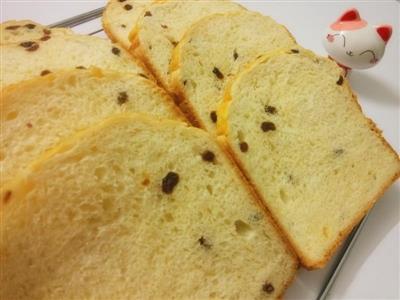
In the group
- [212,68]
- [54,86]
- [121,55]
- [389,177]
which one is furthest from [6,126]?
[389,177]

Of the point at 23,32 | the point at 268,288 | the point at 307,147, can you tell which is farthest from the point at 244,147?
the point at 23,32

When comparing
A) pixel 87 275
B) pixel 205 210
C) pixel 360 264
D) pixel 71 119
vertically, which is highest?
pixel 71 119

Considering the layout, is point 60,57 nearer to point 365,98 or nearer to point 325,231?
point 325,231

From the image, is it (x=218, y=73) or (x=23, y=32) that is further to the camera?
(x=23, y=32)

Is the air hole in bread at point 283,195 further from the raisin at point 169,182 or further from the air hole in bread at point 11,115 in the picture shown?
the air hole in bread at point 11,115

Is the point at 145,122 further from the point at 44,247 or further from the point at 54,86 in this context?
the point at 44,247

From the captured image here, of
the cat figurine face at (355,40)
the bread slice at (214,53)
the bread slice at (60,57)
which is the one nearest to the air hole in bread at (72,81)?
the bread slice at (60,57)
